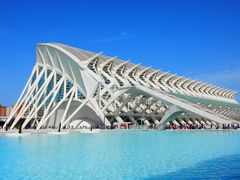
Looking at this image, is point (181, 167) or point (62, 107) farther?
point (62, 107)

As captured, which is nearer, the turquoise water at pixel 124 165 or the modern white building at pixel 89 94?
the turquoise water at pixel 124 165

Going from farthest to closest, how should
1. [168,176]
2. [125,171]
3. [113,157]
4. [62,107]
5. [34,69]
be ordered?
[34,69] < [62,107] < [113,157] < [125,171] < [168,176]

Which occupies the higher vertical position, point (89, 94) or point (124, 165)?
point (89, 94)

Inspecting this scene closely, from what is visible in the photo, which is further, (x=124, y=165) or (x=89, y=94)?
(x=89, y=94)

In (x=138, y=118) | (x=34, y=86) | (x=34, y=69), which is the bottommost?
(x=138, y=118)

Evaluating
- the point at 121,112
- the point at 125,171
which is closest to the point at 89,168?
the point at 125,171

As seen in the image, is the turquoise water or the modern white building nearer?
the turquoise water

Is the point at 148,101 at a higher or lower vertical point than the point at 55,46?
lower

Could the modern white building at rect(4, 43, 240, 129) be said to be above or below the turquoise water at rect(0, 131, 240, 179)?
above

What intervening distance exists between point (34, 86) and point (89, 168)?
4030cm

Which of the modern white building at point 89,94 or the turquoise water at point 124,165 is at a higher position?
the modern white building at point 89,94

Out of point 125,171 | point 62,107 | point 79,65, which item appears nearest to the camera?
point 125,171

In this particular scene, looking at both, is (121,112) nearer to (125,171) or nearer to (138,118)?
(138,118)

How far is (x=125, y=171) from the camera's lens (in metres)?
11.0
